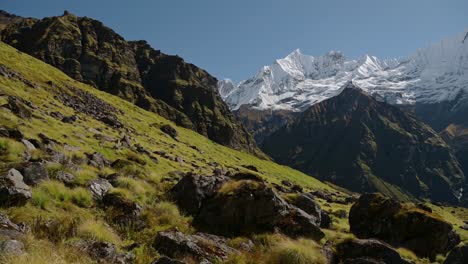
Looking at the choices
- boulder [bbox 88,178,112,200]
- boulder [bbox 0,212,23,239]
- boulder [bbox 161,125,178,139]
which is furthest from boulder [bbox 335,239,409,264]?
boulder [bbox 161,125,178,139]

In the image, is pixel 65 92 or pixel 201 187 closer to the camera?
pixel 201 187

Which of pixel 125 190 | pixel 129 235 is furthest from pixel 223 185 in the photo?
pixel 129 235

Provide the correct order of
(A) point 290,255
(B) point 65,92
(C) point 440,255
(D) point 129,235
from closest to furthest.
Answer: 1. (A) point 290,255
2. (D) point 129,235
3. (C) point 440,255
4. (B) point 65,92

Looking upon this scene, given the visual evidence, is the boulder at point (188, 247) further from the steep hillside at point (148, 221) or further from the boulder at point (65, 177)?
the boulder at point (65, 177)

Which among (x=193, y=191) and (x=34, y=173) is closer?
(x=34, y=173)

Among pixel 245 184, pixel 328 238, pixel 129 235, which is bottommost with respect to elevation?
pixel 129 235

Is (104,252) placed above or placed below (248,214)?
below

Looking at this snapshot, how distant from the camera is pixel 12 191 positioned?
49.3ft

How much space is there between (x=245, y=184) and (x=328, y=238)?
5.04m

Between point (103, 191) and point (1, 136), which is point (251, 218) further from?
point (1, 136)

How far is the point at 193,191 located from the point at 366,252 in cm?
876

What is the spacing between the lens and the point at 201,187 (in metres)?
21.7

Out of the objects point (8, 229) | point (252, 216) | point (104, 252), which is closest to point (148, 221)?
point (252, 216)

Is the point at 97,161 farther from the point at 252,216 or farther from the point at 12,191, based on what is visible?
the point at 252,216
